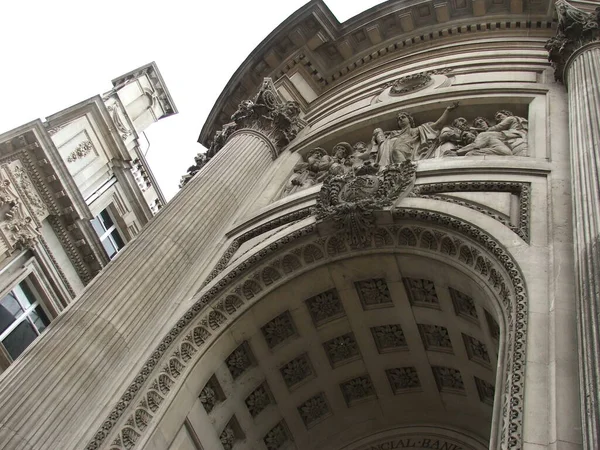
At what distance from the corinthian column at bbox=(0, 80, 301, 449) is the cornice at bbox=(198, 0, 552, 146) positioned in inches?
306

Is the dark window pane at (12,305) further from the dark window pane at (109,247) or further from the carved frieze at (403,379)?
the carved frieze at (403,379)

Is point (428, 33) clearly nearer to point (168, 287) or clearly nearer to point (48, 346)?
point (168, 287)

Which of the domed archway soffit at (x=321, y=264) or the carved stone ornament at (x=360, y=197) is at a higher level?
the carved stone ornament at (x=360, y=197)

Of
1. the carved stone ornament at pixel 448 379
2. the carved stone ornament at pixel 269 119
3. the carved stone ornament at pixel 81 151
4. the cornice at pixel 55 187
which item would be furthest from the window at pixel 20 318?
the carved stone ornament at pixel 448 379

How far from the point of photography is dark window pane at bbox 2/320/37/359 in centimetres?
1720

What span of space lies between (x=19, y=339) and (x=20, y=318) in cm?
61

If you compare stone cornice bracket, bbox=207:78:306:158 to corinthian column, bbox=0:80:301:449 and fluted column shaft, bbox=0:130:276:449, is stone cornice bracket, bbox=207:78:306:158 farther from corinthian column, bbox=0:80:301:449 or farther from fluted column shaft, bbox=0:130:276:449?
fluted column shaft, bbox=0:130:276:449

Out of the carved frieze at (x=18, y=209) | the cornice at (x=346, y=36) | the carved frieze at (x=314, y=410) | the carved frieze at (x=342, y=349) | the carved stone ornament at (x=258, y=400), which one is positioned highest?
the cornice at (x=346, y=36)

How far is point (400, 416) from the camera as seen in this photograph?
43.1ft

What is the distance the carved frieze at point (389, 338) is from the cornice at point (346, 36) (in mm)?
11926

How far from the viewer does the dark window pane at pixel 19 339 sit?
1720 centimetres

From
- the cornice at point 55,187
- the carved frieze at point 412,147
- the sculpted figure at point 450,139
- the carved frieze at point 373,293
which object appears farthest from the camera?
the cornice at point 55,187

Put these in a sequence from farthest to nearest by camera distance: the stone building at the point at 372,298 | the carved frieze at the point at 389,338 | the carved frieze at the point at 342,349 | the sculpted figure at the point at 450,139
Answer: the sculpted figure at the point at 450,139
the carved frieze at the point at 342,349
the carved frieze at the point at 389,338
the stone building at the point at 372,298

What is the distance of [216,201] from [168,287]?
312 cm
